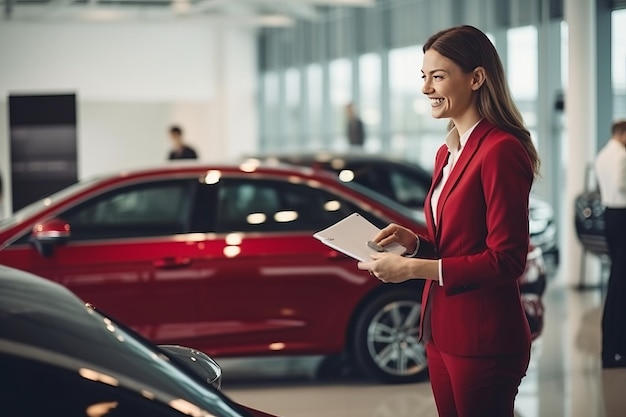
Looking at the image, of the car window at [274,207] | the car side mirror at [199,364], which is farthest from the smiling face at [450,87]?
the car window at [274,207]

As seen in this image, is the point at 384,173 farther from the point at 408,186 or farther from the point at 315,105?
the point at 315,105

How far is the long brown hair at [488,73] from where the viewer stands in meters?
3.09

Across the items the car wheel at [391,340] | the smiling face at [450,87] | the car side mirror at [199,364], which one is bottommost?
the car wheel at [391,340]

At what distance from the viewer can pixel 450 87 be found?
3.12 m

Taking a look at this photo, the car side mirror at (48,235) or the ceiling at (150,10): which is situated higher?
the ceiling at (150,10)

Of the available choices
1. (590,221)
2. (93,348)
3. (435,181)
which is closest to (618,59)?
(590,221)

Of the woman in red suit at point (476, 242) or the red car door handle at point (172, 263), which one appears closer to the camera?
the woman in red suit at point (476, 242)

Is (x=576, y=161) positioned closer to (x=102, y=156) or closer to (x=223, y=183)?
(x=223, y=183)

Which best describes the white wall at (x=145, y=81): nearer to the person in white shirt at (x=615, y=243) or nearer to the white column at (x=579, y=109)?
the white column at (x=579, y=109)

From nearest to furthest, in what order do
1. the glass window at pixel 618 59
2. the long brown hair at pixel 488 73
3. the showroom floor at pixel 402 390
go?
the long brown hair at pixel 488 73 → the showroom floor at pixel 402 390 → the glass window at pixel 618 59

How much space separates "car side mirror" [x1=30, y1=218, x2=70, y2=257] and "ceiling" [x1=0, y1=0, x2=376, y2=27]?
1536 centimetres

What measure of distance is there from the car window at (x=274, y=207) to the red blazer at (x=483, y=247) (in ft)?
13.1

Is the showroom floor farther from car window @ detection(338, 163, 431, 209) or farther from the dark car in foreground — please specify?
the dark car in foreground

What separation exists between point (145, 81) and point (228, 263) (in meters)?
17.5
